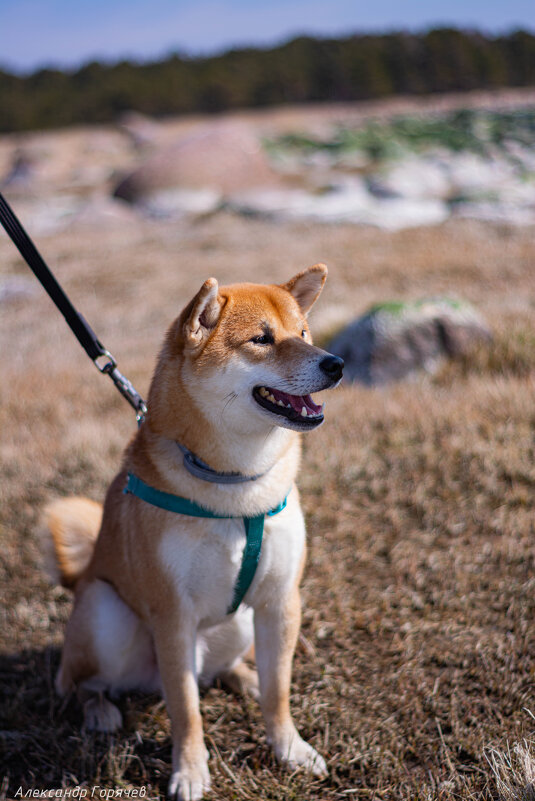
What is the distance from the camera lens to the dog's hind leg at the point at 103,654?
224 centimetres

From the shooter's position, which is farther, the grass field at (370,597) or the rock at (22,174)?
the rock at (22,174)

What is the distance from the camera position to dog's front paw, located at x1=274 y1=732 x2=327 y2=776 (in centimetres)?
214

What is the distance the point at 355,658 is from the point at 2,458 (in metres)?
2.68

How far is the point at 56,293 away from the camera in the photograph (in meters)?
2.45

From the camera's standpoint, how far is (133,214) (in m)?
14.9

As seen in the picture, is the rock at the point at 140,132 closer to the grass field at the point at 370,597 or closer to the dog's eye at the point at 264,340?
the grass field at the point at 370,597

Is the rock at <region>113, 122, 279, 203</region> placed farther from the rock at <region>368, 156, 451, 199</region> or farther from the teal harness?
the teal harness

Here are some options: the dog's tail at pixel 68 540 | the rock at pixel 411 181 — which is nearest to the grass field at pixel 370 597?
the dog's tail at pixel 68 540

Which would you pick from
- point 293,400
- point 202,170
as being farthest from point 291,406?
point 202,170

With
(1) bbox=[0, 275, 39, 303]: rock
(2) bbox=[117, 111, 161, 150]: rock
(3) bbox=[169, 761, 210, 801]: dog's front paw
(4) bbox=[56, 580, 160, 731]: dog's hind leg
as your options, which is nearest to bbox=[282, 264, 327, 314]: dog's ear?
(4) bbox=[56, 580, 160, 731]: dog's hind leg

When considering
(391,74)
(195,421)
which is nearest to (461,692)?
(195,421)

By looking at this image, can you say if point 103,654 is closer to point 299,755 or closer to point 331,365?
point 299,755

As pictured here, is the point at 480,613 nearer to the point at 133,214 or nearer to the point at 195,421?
the point at 195,421

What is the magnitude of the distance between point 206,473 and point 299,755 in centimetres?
102
